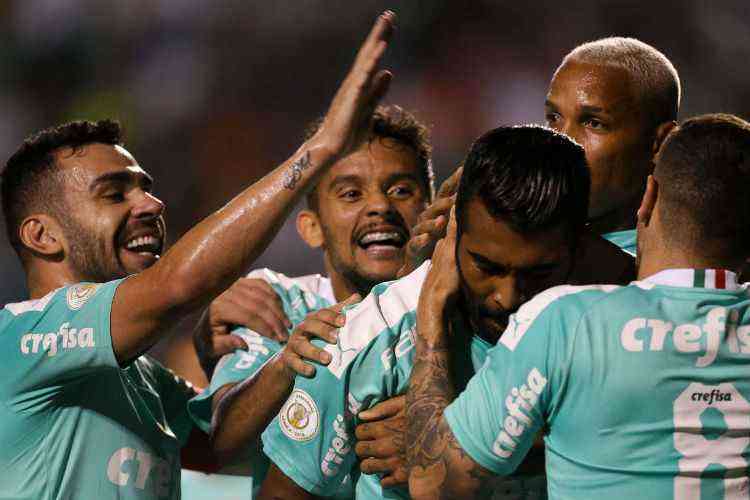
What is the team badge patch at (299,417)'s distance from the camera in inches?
102

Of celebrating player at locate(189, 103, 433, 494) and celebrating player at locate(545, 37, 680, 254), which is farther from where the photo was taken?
celebrating player at locate(189, 103, 433, 494)

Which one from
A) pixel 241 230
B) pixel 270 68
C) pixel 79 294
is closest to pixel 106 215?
pixel 79 294

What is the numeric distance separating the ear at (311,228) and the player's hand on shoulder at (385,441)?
54.2 inches

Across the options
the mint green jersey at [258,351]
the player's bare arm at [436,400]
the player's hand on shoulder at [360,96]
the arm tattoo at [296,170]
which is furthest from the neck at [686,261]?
the mint green jersey at [258,351]

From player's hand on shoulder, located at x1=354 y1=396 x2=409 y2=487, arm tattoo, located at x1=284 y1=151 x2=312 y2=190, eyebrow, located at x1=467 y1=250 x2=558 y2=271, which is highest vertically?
arm tattoo, located at x1=284 y1=151 x2=312 y2=190

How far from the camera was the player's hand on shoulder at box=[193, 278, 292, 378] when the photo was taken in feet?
11.4

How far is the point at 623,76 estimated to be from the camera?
122 inches

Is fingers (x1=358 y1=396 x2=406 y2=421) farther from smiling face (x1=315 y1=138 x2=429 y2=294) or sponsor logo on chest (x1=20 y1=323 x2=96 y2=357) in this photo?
smiling face (x1=315 y1=138 x2=429 y2=294)

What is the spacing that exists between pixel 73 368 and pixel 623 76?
1.83 metres

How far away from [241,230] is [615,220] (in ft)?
4.13

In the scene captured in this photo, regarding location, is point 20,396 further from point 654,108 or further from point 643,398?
point 654,108

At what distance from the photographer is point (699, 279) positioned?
203 cm

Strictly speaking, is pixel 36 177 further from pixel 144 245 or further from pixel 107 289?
pixel 107 289

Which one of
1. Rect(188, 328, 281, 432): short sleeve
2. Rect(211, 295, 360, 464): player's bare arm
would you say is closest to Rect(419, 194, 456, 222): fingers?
Rect(211, 295, 360, 464): player's bare arm
